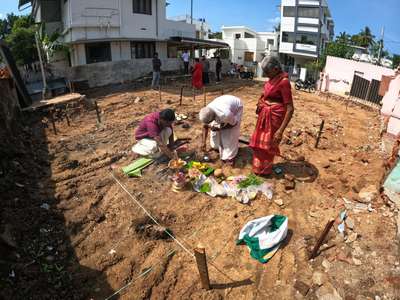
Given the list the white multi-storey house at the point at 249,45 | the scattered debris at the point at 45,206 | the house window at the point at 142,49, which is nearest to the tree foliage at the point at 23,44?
the house window at the point at 142,49

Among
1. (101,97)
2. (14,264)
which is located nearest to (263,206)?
(14,264)

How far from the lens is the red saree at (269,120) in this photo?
409 centimetres

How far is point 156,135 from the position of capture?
15.6ft

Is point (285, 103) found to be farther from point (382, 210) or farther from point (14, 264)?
point (14, 264)

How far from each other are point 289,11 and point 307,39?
13.9ft

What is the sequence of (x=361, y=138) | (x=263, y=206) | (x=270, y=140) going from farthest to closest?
(x=361, y=138) < (x=270, y=140) < (x=263, y=206)

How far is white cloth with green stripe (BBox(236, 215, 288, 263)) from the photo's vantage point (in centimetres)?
324

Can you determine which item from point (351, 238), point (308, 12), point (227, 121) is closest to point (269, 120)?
point (227, 121)

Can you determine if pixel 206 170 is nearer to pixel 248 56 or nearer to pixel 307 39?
pixel 248 56

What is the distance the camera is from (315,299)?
272cm

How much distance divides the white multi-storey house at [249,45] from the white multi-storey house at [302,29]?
145 centimetres

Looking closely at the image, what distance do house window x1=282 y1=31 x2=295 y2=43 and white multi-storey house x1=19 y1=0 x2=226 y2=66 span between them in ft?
70.4

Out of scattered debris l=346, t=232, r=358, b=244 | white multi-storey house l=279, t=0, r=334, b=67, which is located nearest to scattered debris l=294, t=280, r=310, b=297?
scattered debris l=346, t=232, r=358, b=244

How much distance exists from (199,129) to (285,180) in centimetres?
285
